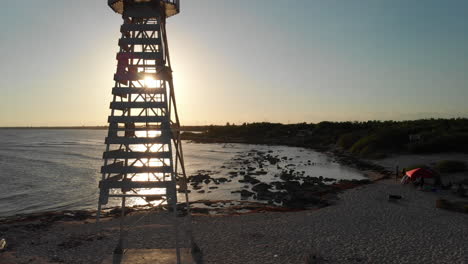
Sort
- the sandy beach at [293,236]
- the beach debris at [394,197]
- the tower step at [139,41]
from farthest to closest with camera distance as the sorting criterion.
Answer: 1. the beach debris at [394,197]
2. the sandy beach at [293,236]
3. the tower step at [139,41]

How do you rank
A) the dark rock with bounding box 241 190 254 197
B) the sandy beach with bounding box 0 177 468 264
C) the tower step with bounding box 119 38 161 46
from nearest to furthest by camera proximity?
the tower step with bounding box 119 38 161 46 < the sandy beach with bounding box 0 177 468 264 < the dark rock with bounding box 241 190 254 197

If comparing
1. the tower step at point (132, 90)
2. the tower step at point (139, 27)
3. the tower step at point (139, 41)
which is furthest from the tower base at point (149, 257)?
the tower step at point (139, 27)

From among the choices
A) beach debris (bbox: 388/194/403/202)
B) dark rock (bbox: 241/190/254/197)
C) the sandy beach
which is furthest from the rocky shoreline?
beach debris (bbox: 388/194/403/202)

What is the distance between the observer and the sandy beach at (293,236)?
14.5 metres

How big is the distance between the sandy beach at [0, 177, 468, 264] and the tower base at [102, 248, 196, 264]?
1179 mm

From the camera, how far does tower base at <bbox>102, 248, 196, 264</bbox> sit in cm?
1288

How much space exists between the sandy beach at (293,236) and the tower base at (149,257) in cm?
118

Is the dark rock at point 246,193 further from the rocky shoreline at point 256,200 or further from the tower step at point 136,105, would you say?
the tower step at point 136,105

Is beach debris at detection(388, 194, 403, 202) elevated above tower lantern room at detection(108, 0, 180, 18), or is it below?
below

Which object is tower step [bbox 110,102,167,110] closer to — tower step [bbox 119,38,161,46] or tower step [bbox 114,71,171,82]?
tower step [bbox 114,71,171,82]

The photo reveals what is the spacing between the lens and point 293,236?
1714 centimetres

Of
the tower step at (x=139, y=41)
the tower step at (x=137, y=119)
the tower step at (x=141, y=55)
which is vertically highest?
the tower step at (x=139, y=41)

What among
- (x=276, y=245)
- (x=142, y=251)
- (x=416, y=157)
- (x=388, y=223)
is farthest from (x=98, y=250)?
(x=416, y=157)

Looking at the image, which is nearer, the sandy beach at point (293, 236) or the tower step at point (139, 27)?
the tower step at point (139, 27)
